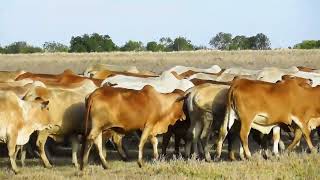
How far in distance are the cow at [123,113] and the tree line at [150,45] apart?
220 feet

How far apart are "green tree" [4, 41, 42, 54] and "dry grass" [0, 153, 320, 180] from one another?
85503 mm

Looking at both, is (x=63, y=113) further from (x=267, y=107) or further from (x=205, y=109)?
(x=267, y=107)

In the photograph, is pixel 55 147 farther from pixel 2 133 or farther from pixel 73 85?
pixel 2 133

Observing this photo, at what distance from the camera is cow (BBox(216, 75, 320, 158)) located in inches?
535

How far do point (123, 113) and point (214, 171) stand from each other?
292 centimetres

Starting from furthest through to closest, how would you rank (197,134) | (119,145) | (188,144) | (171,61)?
(171,61) → (119,145) → (188,144) → (197,134)

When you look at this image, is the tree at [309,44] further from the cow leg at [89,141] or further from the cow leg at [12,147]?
the cow leg at [12,147]

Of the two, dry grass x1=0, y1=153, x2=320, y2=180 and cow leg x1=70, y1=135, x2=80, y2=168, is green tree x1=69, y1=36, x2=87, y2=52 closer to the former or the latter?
cow leg x1=70, y1=135, x2=80, y2=168

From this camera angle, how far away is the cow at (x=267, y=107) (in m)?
13.6

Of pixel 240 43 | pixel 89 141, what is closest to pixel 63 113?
pixel 89 141

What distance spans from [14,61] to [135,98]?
39856 millimetres

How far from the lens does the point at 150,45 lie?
306 ft

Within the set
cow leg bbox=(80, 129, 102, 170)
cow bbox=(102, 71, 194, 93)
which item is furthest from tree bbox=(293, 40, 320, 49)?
cow leg bbox=(80, 129, 102, 170)

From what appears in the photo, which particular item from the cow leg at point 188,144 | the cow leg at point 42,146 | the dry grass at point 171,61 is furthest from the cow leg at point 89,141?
the dry grass at point 171,61
